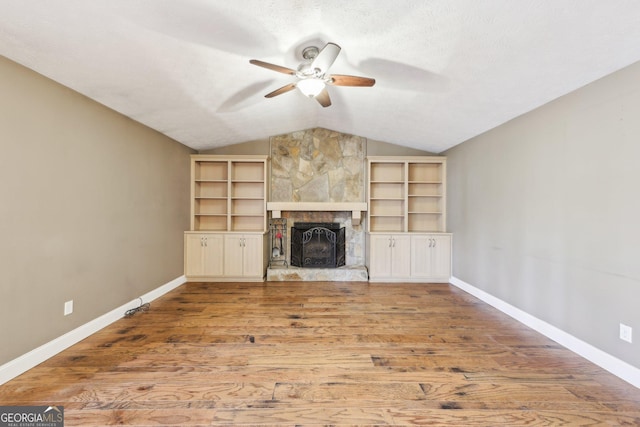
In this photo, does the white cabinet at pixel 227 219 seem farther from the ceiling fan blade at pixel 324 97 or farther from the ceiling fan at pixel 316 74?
the ceiling fan at pixel 316 74

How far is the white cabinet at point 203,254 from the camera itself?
15.0ft

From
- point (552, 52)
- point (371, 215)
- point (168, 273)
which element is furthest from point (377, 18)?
point (168, 273)

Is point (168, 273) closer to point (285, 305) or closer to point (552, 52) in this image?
point (285, 305)

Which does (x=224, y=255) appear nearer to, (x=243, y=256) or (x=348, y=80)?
(x=243, y=256)

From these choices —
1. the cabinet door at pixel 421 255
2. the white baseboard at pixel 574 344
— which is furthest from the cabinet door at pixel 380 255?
the white baseboard at pixel 574 344

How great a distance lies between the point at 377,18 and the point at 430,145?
3126 millimetres

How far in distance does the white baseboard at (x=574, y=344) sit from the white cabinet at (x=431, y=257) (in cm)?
97

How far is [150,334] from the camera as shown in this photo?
2.69 meters

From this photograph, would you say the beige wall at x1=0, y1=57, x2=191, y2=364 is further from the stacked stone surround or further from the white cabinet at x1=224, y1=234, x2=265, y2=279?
the stacked stone surround

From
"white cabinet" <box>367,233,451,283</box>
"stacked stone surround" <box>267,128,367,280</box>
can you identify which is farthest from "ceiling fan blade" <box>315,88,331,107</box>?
"white cabinet" <box>367,233,451,283</box>

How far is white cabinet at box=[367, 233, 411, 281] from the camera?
15.2 ft

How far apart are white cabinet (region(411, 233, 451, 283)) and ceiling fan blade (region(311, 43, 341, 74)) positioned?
340 cm

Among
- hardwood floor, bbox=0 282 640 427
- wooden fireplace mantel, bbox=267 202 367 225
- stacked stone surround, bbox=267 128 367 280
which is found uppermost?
stacked stone surround, bbox=267 128 367 280

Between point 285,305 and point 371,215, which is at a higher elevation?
point 371,215
